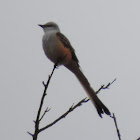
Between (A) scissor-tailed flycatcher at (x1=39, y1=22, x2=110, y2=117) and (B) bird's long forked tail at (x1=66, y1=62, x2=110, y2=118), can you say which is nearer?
(B) bird's long forked tail at (x1=66, y1=62, x2=110, y2=118)

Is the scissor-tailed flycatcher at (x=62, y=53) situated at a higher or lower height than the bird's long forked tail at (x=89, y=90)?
higher

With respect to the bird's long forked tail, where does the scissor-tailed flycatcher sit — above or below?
above

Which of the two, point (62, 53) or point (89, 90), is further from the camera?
point (62, 53)

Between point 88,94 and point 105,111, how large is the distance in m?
0.48

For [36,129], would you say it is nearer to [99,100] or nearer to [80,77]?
[99,100]

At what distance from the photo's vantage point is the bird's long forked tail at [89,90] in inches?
116

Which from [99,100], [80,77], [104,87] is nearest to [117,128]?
[104,87]

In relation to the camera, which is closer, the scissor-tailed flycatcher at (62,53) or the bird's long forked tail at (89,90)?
the bird's long forked tail at (89,90)

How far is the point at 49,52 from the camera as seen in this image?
3.80m

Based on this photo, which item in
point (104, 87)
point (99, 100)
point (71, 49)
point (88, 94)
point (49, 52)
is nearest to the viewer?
point (104, 87)

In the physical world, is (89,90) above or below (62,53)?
below

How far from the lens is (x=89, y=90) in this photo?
11.4 feet

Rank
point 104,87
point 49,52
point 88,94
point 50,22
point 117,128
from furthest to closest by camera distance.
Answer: point 50,22 < point 49,52 < point 88,94 < point 104,87 < point 117,128

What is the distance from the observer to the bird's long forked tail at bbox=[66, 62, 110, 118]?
2.95m
